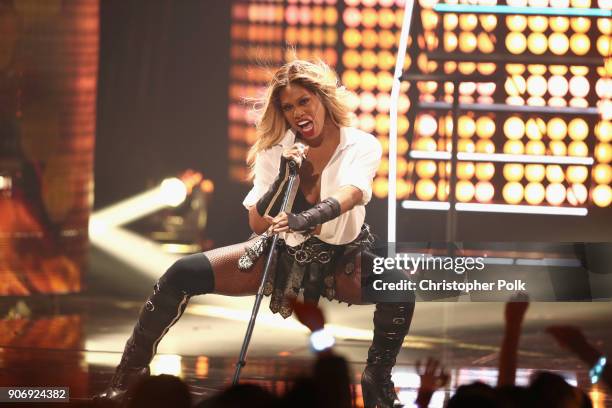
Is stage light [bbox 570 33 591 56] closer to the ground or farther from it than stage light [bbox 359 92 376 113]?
farther from it

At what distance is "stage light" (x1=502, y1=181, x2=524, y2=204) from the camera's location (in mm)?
4961

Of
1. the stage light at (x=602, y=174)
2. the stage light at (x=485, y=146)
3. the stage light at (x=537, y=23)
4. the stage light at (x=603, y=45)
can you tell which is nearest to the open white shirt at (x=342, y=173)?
the stage light at (x=485, y=146)

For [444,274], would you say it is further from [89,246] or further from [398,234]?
[89,246]

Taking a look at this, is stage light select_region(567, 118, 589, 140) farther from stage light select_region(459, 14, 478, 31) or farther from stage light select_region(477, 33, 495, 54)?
stage light select_region(459, 14, 478, 31)

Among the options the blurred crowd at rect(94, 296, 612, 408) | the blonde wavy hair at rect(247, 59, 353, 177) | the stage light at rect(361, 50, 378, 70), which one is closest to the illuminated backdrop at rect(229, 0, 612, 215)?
the stage light at rect(361, 50, 378, 70)

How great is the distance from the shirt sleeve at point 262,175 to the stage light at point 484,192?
1.03 meters

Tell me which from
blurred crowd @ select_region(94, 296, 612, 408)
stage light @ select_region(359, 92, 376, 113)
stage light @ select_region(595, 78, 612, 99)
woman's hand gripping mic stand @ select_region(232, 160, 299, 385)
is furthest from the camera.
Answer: stage light @ select_region(595, 78, 612, 99)

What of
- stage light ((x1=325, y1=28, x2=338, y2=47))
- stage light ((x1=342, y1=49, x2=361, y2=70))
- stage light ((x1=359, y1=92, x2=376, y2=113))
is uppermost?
stage light ((x1=325, y1=28, x2=338, y2=47))

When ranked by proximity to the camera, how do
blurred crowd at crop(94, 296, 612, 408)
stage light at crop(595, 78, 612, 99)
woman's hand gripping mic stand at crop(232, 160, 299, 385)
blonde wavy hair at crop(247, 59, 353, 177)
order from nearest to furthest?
blurred crowd at crop(94, 296, 612, 408) → woman's hand gripping mic stand at crop(232, 160, 299, 385) → blonde wavy hair at crop(247, 59, 353, 177) → stage light at crop(595, 78, 612, 99)

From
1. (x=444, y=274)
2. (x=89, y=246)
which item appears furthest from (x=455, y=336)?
(x=89, y=246)

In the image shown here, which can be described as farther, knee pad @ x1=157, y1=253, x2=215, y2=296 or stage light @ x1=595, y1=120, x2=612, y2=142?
stage light @ x1=595, y1=120, x2=612, y2=142

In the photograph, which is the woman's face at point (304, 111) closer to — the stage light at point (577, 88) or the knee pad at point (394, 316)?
the knee pad at point (394, 316)

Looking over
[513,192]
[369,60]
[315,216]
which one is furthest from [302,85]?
[513,192]

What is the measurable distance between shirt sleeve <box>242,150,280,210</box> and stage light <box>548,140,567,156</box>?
1356mm
